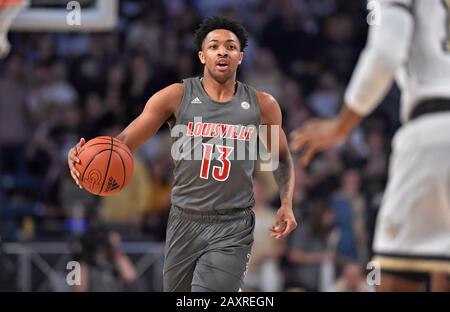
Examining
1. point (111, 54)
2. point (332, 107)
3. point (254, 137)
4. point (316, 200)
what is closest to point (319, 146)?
point (254, 137)

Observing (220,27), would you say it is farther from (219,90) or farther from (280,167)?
(280,167)

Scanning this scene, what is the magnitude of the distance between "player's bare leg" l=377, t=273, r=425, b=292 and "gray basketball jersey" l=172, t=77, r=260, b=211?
0.85 m

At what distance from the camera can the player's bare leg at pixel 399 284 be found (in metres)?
5.25

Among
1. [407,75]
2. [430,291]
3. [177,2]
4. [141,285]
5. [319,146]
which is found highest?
[177,2]

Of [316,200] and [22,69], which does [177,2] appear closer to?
[22,69]

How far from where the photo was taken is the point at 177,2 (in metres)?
13.4

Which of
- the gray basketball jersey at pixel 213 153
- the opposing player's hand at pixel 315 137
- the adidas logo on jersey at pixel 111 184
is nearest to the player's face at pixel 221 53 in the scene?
the gray basketball jersey at pixel 213 153

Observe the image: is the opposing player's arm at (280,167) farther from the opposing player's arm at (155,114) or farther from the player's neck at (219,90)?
the opposing player's arm at (155,114)

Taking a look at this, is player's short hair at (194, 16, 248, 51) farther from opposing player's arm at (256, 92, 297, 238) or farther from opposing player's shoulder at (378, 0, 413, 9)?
opposing player's shoulder at (378, 0, 413, 9)

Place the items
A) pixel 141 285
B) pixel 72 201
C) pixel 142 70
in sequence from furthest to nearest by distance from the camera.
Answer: pixel 142 70 < pixel 72 201 < pixel 141 285

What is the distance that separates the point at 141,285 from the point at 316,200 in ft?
6.68

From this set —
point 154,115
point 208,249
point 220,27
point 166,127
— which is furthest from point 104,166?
point 166,127

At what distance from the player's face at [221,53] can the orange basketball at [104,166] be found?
66 centimetres

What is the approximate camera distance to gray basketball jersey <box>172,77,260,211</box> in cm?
521
